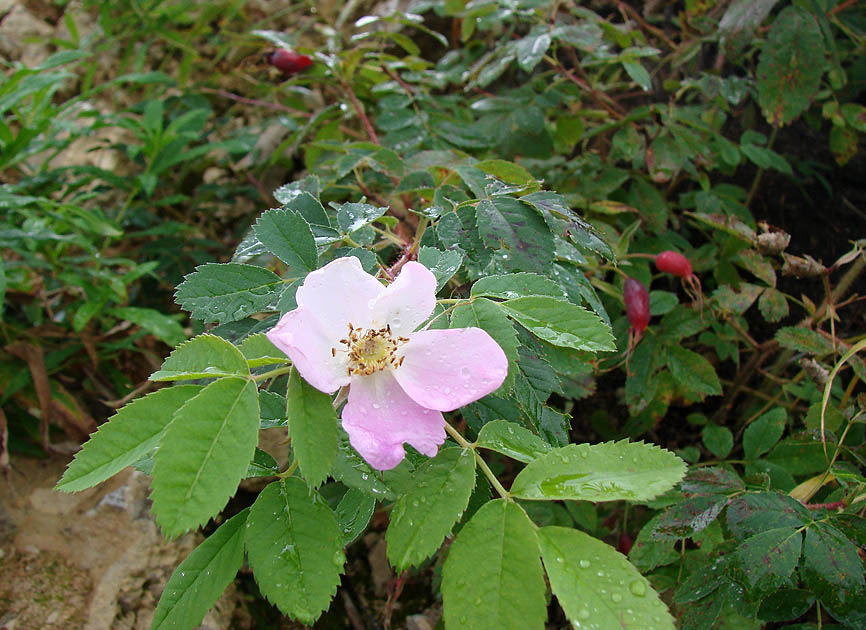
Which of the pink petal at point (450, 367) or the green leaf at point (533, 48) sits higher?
the green leaf at point (533, 48)

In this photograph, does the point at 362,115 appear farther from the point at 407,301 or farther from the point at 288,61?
the point at 407,301

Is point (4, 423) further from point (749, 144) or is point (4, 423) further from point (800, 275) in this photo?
point (749, 144)

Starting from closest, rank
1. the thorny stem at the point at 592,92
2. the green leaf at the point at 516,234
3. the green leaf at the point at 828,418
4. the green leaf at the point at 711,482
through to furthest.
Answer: the green leaf at the point at 516,234
the green leaf at the point at 711,482
the green leaf at the point at 828,418
the thorny stem at the point at 592,92

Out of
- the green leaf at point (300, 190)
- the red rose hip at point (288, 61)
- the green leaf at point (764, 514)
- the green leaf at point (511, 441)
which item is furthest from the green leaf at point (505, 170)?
the red rose hip at point (288, 61)

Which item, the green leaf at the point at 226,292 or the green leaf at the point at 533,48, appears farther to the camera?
the green leaf at the point at 533,48

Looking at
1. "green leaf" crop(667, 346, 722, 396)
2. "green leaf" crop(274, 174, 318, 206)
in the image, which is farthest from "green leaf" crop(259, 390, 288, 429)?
"green leaf" crop(667, 346, 722, 396)

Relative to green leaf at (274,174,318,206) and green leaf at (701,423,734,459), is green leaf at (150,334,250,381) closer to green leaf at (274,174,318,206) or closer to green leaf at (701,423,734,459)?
green leaf at (274,174,318,206)

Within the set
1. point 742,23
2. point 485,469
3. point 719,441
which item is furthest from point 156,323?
point 742,23

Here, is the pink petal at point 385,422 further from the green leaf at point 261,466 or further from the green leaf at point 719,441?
the green leaf at point 719,441
